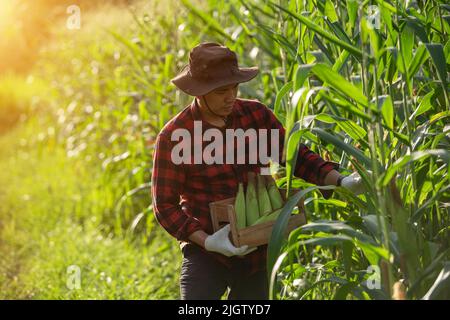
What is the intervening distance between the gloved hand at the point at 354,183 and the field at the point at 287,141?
0.03 m

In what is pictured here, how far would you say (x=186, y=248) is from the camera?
3.20 m

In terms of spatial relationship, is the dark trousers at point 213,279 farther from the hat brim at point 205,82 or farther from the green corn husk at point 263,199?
the hat brim at point 205,82

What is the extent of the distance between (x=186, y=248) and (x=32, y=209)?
155 inches

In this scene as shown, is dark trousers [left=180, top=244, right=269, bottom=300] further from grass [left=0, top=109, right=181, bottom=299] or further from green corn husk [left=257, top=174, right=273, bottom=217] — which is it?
grass [left=0, top=109, right=181, bottom=299]

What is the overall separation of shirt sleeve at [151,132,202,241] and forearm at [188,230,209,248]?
1.5 inches

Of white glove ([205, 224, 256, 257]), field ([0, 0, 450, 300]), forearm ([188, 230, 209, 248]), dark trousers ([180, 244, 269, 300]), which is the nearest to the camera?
field ([0, 0, 450, 300])

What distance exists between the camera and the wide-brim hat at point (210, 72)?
3044 mm

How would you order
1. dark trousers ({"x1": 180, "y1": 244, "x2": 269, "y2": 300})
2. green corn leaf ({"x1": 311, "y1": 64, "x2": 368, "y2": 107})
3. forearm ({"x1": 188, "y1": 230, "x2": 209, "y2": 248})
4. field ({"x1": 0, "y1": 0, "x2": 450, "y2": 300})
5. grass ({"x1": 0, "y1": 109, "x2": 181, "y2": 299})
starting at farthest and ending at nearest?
grass ({"x1": 0, "y1": 109, "x2": 181, "y2": 299})
dark trousers ({"x1": 180, "y1": 244, "x2": 269, "y2": 300})
forearm ({"x1": 188, "y1": 230, "x2": 209, "y2": 248})
field ({"x1": 0, "y1": 0, "x2": 450, "y2": 300})
green corn leaf ({"x1": 311, "y1": 64, "x2": 368, "y2": 107})

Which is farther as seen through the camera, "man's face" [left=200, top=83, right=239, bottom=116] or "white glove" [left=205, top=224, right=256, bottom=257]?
"man's face" [left=200, top=83, right=239, bottom=116]

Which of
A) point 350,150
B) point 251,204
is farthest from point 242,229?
point 350,150

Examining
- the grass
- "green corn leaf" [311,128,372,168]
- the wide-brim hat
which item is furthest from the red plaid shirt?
the grass

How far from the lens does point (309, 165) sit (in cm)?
319

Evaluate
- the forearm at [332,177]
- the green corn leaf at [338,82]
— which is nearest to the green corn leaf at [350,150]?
the green corn leaf at [338,82]

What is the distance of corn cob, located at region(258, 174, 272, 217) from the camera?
3131 mm
